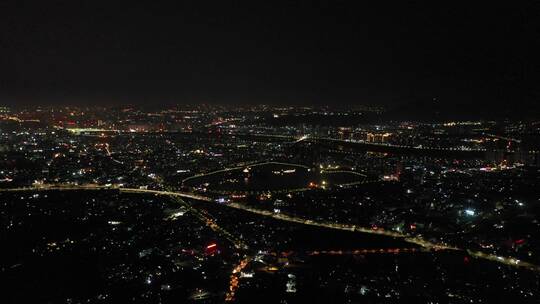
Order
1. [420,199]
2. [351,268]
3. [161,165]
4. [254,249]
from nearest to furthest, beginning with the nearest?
[351,268]
[254,249]
[420,199]
[161,165]

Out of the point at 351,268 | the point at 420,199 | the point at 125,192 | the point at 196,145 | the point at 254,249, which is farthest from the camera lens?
the point at 196,145

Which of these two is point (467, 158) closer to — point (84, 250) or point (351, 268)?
point (351, 268)

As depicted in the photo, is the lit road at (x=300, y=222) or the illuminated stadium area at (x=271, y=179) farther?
the illuminated stadium area at (x=271, y=179)

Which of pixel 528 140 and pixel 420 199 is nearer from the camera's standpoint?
pixel 420 199

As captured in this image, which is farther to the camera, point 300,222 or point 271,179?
point 271,179

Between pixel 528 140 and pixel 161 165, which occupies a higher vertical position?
pixel 528 140

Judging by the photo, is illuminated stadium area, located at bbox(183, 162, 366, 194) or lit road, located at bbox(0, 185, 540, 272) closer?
lit road, located at bbox(0, 185, 540, 272)

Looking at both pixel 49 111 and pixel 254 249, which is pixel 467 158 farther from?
pixel 49 111

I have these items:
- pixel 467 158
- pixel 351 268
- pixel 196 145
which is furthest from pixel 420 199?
pixel 196 145

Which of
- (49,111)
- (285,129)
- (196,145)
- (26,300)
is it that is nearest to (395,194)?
(26,300)
